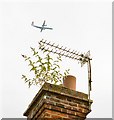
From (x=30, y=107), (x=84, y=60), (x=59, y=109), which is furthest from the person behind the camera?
(x=84, y=60)

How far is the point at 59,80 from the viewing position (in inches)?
209

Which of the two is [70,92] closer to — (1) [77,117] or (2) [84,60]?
(1) [77,117]

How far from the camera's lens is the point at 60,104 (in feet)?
14.8

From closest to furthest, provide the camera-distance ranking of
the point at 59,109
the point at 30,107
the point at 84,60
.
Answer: the point at 59,109, the point at 30,107, the point at 84,60

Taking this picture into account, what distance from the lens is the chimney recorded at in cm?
442

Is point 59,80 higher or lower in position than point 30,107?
higher

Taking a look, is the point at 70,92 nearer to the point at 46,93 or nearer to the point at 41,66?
the point at 46,93

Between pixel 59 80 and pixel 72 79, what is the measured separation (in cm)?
38

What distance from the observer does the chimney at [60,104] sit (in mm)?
4418

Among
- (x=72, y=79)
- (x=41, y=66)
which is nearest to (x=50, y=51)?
(x=41, y=66)

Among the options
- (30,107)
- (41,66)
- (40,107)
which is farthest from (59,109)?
(41,66)

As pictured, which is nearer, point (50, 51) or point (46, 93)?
point (46, 93)

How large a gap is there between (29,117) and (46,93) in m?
0.70

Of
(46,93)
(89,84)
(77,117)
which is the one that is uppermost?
(89,84)
